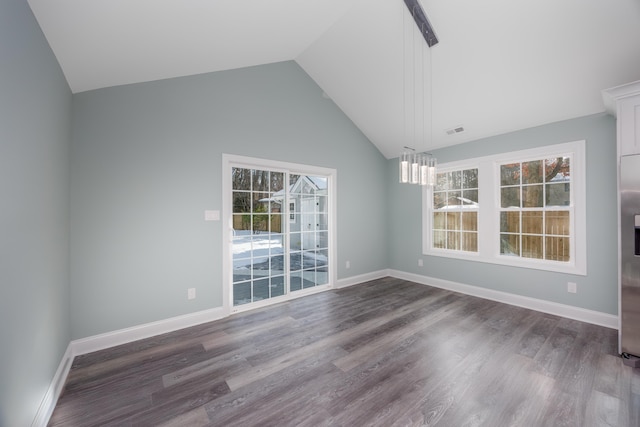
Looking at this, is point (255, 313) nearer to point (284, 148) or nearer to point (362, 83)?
point (284, 148)

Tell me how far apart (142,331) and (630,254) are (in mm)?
4750

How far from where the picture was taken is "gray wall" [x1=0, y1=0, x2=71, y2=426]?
1.18 meters

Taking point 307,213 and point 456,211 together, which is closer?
point 307,213

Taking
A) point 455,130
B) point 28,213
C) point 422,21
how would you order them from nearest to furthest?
point 28,213 → point 422,21 → point 455,130

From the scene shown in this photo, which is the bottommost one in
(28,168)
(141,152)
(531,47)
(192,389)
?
(192,389)

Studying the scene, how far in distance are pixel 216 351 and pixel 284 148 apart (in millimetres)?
2707

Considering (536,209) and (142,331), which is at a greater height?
(536,209)

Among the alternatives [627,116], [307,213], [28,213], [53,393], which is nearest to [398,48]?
[627,116]

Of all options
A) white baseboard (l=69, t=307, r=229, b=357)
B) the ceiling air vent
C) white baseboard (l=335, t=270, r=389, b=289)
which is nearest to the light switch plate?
white baseboard (l=69, t=307, r=229, b=357)

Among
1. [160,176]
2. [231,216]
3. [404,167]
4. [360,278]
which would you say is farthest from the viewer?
[360,278]

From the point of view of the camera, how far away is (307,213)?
13.9 feet

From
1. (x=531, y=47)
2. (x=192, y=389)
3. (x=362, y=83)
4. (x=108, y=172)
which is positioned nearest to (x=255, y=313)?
(x=192, y=389)

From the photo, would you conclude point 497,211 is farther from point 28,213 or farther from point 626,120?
point 28,213

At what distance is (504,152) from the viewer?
3732mm
